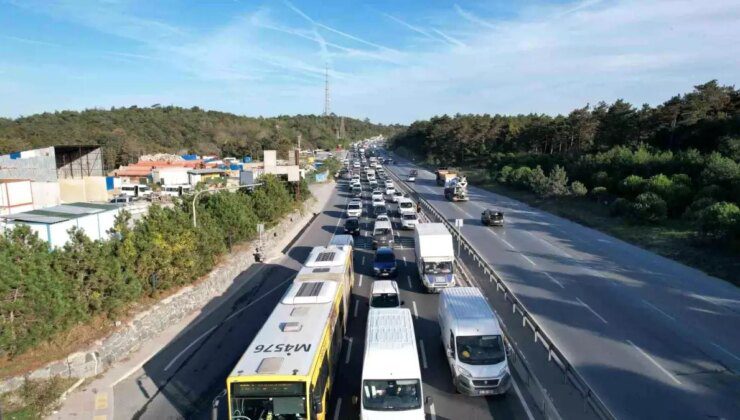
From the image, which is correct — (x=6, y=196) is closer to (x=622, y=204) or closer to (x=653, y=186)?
(x=622, y=204)

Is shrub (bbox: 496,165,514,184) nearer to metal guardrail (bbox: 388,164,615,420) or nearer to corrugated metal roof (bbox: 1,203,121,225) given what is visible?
metal guardrail (bbox: 388,164,615,420)

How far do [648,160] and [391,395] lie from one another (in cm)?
4637

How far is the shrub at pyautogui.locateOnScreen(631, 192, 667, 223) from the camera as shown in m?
36.2

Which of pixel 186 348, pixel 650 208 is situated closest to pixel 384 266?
pixel 186 348

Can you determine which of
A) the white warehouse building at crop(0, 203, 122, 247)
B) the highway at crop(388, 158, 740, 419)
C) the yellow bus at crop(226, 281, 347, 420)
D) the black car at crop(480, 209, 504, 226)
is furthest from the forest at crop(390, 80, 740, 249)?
the white warehouse building at crop(0, 203, 122, 247)

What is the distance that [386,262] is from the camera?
2405cm

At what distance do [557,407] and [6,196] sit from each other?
37.0 meters

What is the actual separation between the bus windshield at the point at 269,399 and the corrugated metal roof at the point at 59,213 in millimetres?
16656

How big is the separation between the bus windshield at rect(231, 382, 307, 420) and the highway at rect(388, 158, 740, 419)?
769 cm

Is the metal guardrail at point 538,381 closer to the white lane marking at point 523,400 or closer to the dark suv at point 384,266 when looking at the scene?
the white lane marking at point 523,400

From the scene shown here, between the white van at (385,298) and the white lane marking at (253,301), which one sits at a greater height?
the white van at (385,298)

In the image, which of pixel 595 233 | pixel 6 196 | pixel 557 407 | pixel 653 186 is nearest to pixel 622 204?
pixel 653 186

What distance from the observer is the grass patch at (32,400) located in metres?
12.3

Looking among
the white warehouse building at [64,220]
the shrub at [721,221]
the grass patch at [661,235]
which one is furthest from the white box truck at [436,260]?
the shrub at [721,221]
